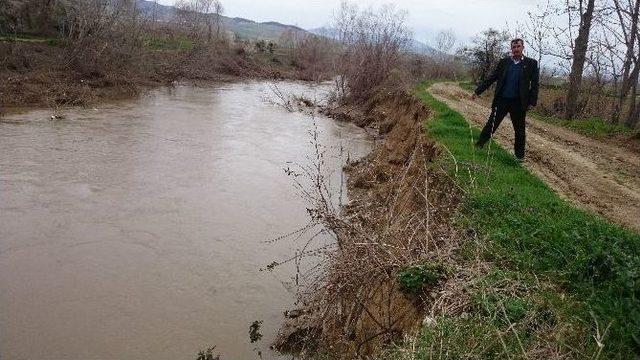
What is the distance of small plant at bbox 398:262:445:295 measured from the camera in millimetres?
4531

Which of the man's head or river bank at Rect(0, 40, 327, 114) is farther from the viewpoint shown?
river bank at Rect(0, 40, 327, 114)

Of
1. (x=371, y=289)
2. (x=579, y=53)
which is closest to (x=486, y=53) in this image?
(x=579, y=53)

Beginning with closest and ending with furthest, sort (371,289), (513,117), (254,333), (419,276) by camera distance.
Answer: (419,276), (371,289), (254,333), (513,117)

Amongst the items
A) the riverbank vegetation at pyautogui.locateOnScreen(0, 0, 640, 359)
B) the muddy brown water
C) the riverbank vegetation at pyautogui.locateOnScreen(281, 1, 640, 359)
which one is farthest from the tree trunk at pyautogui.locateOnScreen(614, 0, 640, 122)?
the riverbank vegetation at pyautogui.locateOnScreen(281, 1, 640, 359)

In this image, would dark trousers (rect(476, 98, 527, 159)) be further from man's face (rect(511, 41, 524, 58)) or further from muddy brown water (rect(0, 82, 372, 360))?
muddy brown water (rect(0, 82, 372, 360))

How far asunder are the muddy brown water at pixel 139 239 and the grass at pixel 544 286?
2.54 m

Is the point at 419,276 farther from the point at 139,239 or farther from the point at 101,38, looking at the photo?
the point at 101,38

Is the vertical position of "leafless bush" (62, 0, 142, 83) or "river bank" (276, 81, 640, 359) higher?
"leafless bush" (62, 0, 142, 83)

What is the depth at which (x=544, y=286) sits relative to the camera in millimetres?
4266

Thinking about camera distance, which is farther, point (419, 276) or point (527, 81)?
point (527, 81)

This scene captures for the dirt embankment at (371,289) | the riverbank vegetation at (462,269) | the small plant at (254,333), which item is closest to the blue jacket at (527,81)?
the riverbank vegetation at (462,269)

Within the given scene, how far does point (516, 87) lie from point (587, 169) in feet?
7.11

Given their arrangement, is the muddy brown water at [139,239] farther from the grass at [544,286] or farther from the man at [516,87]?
the man at [516,87]

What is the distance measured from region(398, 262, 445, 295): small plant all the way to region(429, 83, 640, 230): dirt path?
2.91 meters
